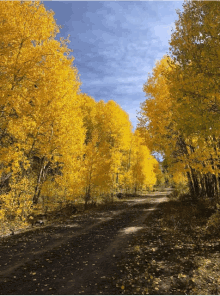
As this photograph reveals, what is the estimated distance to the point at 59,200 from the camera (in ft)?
43.2

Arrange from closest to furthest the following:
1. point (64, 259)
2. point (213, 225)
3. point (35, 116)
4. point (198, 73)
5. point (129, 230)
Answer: point (64, 259)
point (198, 73)
point (213, 225)
point (129, 230)
point (35, 116)

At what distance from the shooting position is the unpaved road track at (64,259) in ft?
13.1

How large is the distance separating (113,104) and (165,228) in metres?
17.2

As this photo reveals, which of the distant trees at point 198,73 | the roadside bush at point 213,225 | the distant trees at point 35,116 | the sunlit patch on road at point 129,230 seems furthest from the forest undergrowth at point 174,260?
the distant trees at point 35,116

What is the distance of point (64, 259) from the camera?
5473 millimetres

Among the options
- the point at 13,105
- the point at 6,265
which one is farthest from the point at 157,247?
the point at 13,105

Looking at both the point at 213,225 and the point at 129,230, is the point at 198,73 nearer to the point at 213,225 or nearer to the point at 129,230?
the point at 213,225

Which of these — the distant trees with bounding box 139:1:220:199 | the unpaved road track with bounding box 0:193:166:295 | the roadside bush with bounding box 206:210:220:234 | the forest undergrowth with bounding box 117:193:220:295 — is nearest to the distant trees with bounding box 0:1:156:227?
the unpaved road track with bounding box 0:193:166:295

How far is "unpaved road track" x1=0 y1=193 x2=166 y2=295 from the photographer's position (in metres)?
4.00

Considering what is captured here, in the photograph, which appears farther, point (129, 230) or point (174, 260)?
point (129, 230)

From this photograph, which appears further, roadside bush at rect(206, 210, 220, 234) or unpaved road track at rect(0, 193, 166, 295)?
roadside bush at rect(206, 210, 220, 234)

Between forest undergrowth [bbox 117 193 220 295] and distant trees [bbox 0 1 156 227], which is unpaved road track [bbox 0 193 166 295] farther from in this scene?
distant trees [bbox 0 1 156 227]

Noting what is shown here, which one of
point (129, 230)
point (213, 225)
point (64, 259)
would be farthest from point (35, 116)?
point (213, 225)

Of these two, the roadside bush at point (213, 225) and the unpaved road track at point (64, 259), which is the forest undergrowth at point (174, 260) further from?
the unpaved road track at point (64, 259)
